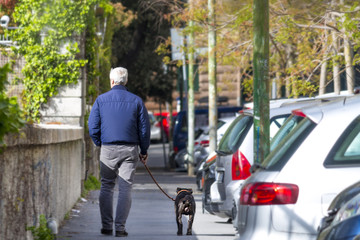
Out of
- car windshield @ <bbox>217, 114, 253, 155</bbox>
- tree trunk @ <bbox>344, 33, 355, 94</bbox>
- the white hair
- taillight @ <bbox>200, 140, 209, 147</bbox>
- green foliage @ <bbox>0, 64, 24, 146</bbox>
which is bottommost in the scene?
taillight @ <bbox>200, 140, 209, 147</bbox>

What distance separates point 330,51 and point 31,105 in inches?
258

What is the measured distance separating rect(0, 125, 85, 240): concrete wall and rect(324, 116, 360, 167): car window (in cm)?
228

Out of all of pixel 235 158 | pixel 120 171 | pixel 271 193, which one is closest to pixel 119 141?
pixel 120 171

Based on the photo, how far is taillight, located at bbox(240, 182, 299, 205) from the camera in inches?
224

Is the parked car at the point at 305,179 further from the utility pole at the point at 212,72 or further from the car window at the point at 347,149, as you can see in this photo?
the utility pole at the point at 212,72

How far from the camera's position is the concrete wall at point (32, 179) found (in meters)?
6.83

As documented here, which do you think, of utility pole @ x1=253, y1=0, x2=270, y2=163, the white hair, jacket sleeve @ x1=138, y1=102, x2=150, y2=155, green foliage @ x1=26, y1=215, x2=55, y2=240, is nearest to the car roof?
green foliage @ x1=26, y1=215, x2=55, y2=240

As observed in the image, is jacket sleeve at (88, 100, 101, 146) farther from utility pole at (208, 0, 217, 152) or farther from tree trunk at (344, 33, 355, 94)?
utility pole at (208, 0, 217, 152)

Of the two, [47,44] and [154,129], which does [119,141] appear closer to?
[47,44]

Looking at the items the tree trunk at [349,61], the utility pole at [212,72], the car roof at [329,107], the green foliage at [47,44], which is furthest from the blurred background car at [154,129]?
the car roof at [329,107]

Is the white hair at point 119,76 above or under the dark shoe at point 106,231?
above

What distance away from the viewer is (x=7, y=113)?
18.1 ft

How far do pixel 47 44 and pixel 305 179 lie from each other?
1047 centimetres

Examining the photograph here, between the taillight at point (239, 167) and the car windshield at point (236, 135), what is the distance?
0.53 feet
